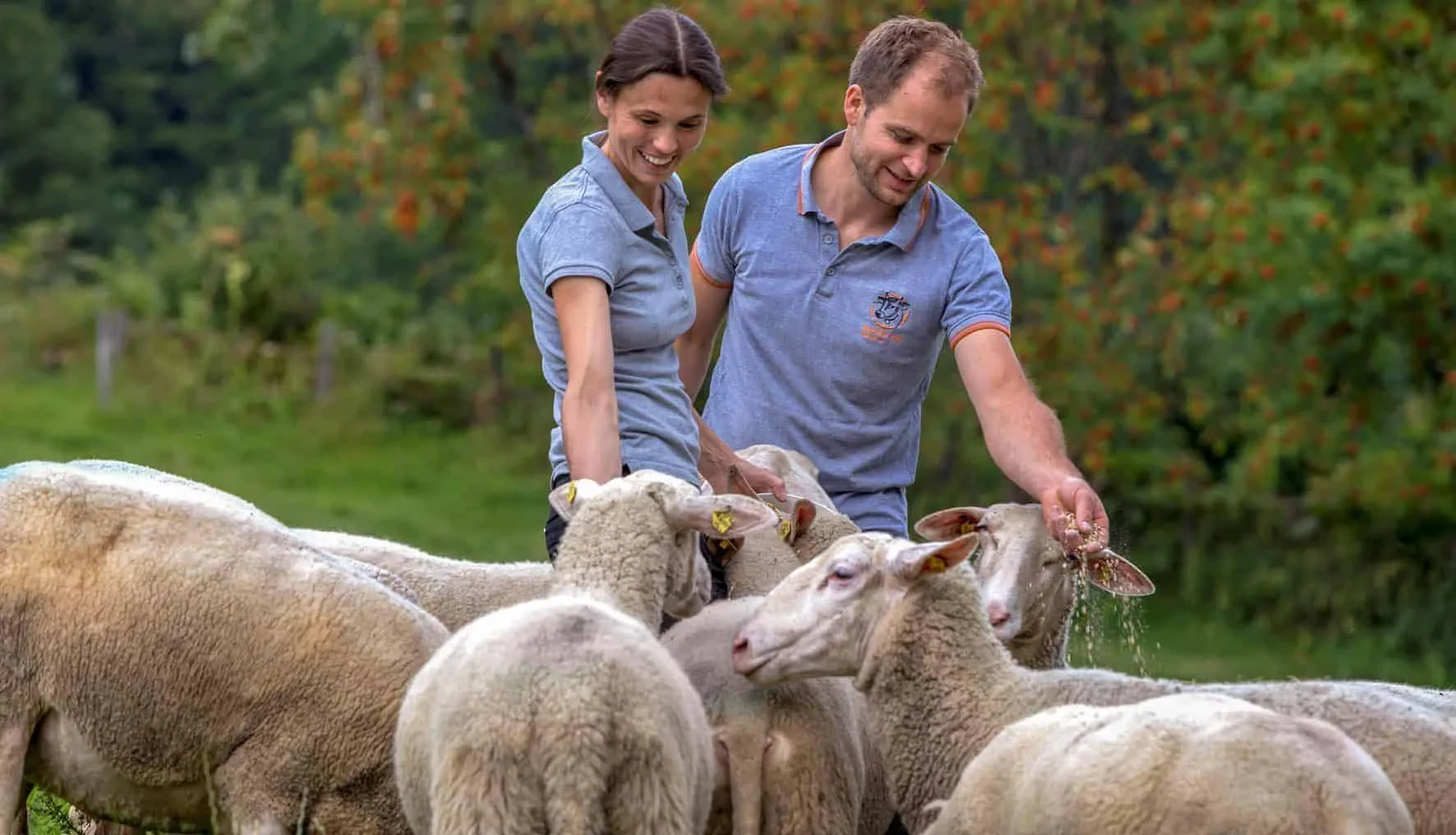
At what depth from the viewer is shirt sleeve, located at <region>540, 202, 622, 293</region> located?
530cm

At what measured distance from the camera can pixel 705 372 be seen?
22.1 feet

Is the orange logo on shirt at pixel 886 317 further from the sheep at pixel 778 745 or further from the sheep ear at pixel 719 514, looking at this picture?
the sheep ear at pixel 719 514

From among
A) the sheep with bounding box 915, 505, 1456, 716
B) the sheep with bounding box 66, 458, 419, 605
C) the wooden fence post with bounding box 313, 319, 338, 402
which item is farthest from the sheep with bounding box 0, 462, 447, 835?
Result: the wooden fence post with bounding box 313, 319, 338, 402

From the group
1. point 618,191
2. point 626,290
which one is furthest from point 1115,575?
point 618,191

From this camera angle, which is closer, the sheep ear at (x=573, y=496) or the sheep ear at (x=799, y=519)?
the sheep ear at (x=573, y=496)

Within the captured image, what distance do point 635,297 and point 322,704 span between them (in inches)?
50.4

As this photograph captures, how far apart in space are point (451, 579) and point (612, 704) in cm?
202

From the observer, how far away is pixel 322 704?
4.92m

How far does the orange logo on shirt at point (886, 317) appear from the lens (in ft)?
20.9

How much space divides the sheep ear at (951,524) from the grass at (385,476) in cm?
720

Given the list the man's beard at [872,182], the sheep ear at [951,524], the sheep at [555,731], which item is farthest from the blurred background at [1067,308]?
the sheep at [555,731]

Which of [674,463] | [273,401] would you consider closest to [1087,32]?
[273,401]

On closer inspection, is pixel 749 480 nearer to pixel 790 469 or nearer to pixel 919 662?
pixel 790 469

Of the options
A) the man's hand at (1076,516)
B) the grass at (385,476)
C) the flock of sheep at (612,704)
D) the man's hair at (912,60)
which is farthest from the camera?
the grass at (385,476)
